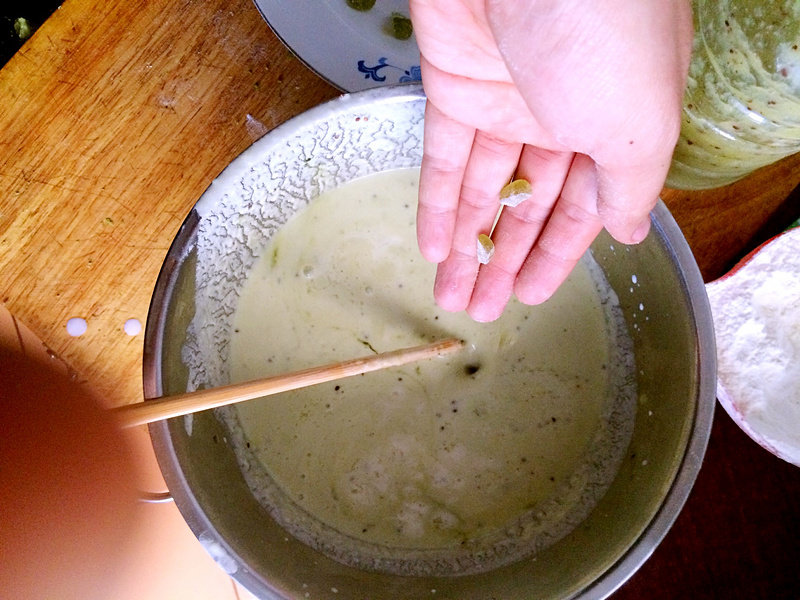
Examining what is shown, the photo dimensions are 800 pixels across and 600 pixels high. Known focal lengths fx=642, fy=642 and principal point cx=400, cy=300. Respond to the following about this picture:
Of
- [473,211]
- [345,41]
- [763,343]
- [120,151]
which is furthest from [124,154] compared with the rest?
[763,343]

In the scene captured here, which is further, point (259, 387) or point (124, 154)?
point (124, 154)

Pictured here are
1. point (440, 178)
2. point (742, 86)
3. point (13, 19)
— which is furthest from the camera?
point (13, 19)

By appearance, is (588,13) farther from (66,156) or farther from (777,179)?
(66,156)

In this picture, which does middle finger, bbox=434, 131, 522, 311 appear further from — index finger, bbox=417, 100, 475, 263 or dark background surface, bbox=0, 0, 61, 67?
dark background surface, bbox=0, 0, 61, 67

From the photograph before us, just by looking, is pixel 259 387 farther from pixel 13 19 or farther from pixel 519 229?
pixel 13 19

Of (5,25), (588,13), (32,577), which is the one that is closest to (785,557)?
(588,13)

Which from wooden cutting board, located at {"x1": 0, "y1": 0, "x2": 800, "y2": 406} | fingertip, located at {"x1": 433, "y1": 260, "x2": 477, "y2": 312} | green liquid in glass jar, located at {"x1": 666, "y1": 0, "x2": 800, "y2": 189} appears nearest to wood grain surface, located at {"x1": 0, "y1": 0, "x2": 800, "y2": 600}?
wooden cutting board, located at {"x1": 0, "y1": 0, "x2": 800, "y2": 406}
